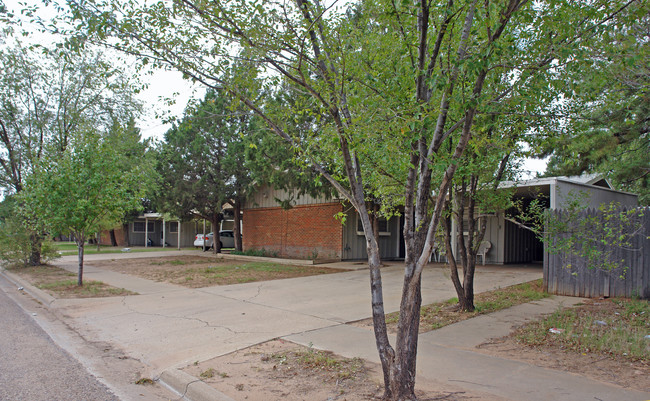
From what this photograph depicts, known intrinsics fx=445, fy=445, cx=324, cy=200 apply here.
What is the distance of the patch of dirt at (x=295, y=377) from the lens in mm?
4598

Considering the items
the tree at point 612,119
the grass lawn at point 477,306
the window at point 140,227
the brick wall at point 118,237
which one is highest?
the tree at point 612,119

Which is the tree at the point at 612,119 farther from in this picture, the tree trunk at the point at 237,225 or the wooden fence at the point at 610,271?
the tree trunk at the point at 237,225

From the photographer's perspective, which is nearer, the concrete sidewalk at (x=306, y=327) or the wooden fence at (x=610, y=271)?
the concrete sidewalk at (x=306, y=327)

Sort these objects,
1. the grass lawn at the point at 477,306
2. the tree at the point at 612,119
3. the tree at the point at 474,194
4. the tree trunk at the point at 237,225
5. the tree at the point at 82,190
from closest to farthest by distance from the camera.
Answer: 1. the tree at the point at 612,119
2. the tree at the point at 474,194
3. the grass lawn at the point at 477,306
4. the tree at the point at 82,190
5. the tree trunk at the point at 237,225

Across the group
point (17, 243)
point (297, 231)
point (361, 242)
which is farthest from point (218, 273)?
point (17, 243)

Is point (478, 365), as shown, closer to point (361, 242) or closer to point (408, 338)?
point (408, 338)

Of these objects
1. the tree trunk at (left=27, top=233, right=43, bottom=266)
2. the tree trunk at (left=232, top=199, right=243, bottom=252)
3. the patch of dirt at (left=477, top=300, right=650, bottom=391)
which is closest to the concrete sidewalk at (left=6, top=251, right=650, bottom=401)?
the patch of dirt at (left=477, top=300, right=650, bottom=391)

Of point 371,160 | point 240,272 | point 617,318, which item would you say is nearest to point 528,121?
point 371,160

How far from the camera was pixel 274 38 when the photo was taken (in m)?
5.24

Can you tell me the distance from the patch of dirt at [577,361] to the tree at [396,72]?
240cm

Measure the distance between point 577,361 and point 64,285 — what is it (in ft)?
43.1

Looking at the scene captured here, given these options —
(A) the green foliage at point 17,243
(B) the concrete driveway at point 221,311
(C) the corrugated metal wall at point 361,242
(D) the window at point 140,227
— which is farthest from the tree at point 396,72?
(D) the window at point 140,227

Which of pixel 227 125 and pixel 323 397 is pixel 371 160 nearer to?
pixel 323 397

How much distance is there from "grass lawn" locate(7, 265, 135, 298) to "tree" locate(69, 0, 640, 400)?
27.8ft
